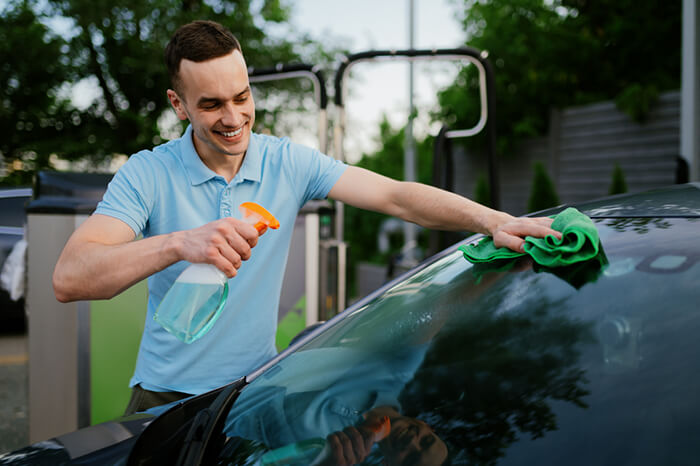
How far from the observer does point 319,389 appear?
4.49 feet

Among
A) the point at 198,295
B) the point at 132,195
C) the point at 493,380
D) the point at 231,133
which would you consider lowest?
the point at 493,380

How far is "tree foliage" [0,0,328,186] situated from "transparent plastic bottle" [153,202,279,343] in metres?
12.1

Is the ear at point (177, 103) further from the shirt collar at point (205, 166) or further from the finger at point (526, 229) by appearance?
the finger at point (526, 229)

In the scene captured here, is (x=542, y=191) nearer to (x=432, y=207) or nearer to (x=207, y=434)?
(x=432, y=207)

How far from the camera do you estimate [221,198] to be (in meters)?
1.80

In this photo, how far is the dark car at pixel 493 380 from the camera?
1028mm

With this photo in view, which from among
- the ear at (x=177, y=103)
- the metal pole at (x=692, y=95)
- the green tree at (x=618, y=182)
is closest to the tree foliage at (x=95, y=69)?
the green tree at (x=618, y=182)

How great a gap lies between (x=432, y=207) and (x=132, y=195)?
766 mm

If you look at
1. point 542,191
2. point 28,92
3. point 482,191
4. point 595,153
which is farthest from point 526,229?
point 28,92

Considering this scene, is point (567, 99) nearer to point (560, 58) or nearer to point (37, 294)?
point (560, 58)

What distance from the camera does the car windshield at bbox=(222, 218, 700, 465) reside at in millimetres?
A: 1018

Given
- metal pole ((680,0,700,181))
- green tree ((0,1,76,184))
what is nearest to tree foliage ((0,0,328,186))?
green tree ((0,1,76,184))

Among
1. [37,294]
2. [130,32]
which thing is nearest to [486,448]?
[37,294]

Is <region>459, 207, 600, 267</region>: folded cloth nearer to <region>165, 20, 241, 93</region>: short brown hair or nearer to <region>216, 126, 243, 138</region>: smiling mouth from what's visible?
<region>216, 126, 243, 138</region>: smiling mouth
